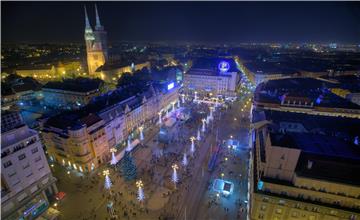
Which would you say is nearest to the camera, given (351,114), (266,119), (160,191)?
(160,191)

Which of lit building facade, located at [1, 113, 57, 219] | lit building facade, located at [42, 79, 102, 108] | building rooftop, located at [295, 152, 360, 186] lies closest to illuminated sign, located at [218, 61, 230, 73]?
lit building facade, located at [42, 79, 102, 108]

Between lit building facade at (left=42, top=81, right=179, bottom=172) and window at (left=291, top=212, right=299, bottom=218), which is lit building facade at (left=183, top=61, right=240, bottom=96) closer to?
lit building facade at (left=42, top=81, right=179, bottom=172)

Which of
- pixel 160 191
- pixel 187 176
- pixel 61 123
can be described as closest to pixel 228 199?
pixel 187 176

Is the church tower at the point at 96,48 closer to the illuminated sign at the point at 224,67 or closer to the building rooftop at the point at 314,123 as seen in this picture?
the illuminated sign at the point at 224,67

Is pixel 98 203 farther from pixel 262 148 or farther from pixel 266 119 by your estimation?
pixel 266 119

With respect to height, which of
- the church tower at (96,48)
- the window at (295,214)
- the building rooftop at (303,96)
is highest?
the church tower at (96,48)

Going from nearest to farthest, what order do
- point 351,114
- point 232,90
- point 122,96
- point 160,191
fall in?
point 160,191
point 351,114
point 122,96
point 232,90

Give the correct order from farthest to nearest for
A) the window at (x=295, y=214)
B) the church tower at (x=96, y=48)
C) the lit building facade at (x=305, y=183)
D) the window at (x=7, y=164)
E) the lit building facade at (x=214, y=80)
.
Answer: the church tower at (x=96, y=48), the lit building facade at (x=214, y=80), the window at (x=7, y=164), the window at (x=295, y=214), the lit building facade at (x=305, y=183)

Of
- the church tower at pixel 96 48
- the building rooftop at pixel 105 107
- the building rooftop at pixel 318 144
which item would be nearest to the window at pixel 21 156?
the building rooftop at pixel 105 107

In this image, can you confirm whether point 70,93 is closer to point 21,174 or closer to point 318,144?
point 21,174
